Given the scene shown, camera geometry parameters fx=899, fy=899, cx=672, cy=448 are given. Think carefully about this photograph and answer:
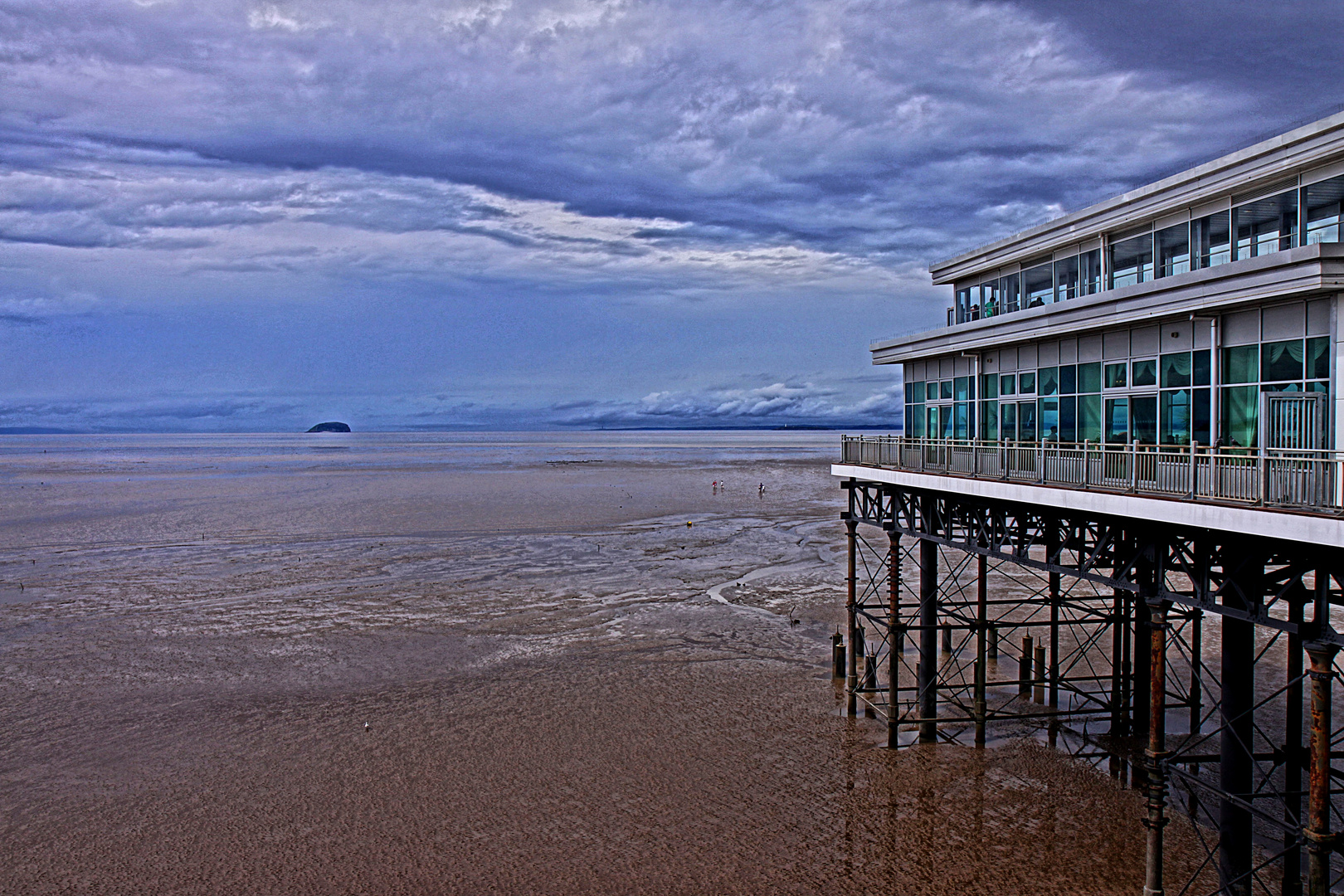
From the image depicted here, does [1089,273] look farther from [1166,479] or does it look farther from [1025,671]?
[1025,671]

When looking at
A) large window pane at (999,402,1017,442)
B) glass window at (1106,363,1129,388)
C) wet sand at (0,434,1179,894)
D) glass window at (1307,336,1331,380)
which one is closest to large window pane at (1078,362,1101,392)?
glass window at (1106,363,1129,388)

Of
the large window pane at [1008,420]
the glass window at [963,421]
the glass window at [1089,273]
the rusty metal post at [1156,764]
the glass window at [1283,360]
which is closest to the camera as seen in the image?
the rusty metal post at [1156,764]

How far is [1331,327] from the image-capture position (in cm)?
1281

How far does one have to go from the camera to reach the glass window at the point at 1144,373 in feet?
53.5

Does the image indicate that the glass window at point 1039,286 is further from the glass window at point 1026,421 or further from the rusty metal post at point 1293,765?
the rusty metal post at point 1293,765

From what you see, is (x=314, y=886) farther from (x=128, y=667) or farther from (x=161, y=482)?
(x=161, y=482)

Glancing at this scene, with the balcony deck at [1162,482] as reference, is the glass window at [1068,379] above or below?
above

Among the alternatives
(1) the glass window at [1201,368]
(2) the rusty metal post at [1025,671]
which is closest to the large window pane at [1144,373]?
(1) the glass window at [1201,368]

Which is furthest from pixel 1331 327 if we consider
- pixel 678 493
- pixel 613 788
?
pixel 678 493

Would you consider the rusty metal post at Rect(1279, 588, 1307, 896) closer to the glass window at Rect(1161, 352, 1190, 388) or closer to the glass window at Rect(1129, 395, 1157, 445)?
the glass window at Rect(1129, 395, 1157, 445)

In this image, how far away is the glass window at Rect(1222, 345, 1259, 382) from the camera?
46.5ft

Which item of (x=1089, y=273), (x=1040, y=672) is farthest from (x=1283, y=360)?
(x=1040, y=672)

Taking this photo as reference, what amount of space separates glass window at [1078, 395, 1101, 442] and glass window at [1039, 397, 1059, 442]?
658mm

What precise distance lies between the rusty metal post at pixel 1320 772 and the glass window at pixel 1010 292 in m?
14.4
